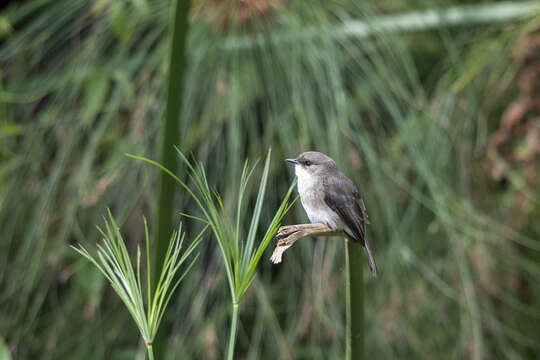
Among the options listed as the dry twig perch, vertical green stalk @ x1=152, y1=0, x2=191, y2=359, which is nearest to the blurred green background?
vertical green stalk @ x1=152, y1=0, x2=191, y2=359

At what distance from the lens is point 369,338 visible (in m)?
0.99

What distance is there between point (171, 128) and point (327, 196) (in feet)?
0.42

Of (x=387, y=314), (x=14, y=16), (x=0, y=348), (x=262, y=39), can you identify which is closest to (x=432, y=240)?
(x=387, y=314)

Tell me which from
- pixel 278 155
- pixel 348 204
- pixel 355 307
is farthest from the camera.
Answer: pixel 278 155

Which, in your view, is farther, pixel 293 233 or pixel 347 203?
pixel 347 203

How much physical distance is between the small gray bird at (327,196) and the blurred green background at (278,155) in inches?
16.0

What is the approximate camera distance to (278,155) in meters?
1.02

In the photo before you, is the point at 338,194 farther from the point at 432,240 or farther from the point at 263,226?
the point at 432,240

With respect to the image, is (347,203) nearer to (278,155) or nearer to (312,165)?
(312,165)

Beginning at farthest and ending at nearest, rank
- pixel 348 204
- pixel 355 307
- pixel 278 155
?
pixel 278 155
pixel 348 204
pixel 355 307

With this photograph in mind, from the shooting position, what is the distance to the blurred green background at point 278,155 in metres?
0.89

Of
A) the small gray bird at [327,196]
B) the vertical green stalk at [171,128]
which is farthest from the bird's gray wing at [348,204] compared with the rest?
the vertical green stalk at [171,128]

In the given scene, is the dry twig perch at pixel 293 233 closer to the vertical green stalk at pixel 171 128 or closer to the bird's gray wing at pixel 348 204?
the bird's gray wing at pixel 348 204

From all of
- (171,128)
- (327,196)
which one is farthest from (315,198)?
→ (171,128)
